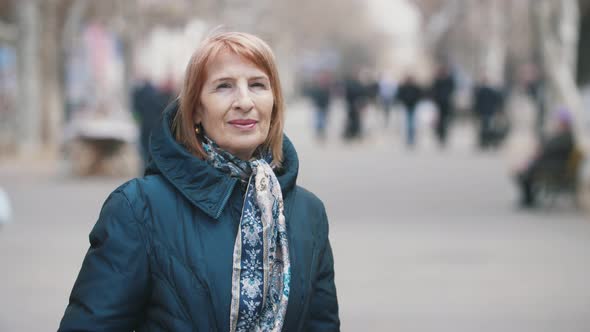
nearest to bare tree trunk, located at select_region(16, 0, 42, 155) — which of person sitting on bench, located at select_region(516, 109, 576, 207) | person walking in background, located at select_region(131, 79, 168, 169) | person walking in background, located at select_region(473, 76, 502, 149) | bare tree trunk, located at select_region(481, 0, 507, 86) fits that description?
person walking in background, located at select_region(131, 79, 168, 169)

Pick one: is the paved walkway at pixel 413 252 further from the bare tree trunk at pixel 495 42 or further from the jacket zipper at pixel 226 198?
the bare tree trunk at pixel 495 42

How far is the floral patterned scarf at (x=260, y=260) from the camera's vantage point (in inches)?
118

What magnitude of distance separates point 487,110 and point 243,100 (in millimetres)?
24266

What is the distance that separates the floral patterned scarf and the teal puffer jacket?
0.03 m

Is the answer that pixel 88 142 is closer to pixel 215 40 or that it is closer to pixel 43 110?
pixel 43 110

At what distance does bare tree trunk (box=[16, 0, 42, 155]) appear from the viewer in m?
24.1

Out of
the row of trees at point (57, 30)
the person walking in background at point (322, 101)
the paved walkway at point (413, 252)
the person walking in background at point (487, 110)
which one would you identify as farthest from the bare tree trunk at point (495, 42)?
the paved walkway at point (413, 252)

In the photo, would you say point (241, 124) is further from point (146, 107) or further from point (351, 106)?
point (351, 106)

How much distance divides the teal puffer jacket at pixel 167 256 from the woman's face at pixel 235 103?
121 millimetres

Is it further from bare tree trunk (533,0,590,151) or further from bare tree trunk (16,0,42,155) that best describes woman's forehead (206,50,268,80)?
bare tree trunk (16,0,42,155)

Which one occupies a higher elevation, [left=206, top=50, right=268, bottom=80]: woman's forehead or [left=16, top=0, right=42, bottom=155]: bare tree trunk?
[left=206, top=50, right=268, bottom=80]: woman's forehead

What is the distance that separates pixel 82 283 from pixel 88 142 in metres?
16.9

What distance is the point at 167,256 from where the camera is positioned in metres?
2.94

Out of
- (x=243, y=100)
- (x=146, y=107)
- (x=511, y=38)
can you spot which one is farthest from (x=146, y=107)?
(x=511, y=38)
